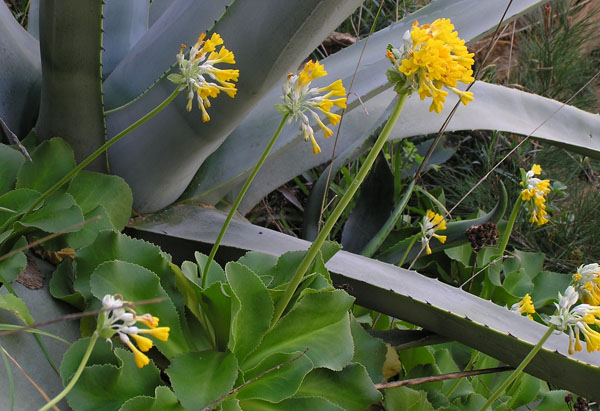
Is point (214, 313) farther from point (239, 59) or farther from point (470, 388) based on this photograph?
point (470, 388)

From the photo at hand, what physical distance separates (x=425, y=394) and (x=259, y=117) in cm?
57

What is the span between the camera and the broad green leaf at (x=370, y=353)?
100cm

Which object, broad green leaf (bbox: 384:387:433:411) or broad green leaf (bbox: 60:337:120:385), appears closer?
broad green leaf (bbox: 60:337:120:385)

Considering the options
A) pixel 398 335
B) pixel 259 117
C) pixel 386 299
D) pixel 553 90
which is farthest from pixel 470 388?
pixel 553 90

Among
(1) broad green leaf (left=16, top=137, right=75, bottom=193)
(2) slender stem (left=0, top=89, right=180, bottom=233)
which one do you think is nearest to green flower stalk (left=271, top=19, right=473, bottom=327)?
(2) slender stem (left=0, top=89, right=180, bottom=233)

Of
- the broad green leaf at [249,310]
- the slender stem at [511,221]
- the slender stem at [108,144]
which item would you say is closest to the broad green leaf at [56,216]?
the slender stem at [108,144]

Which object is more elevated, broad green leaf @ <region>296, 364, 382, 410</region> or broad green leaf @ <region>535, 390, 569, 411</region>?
broad green leaf @ <region>296, 364, 382, 410</region>

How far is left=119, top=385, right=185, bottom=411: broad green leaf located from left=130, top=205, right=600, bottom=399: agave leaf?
0.30 metres

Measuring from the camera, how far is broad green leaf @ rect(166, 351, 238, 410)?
2.55 ft

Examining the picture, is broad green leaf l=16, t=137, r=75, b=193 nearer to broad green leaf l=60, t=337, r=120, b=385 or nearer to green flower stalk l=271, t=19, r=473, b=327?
broad green leaf l=60, t=337, r=120, b=385

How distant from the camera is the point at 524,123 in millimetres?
1440

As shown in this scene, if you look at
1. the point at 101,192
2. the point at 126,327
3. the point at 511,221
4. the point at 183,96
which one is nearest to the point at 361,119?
the point at 511,221

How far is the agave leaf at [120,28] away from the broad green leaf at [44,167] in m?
0.26

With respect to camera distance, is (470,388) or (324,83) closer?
(470,388)
